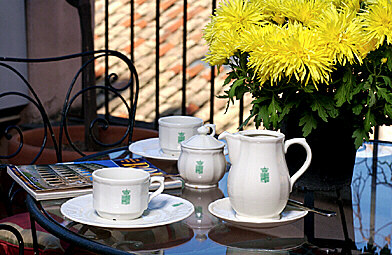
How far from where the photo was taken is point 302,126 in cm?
114

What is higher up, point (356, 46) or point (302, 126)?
point (356, 46)

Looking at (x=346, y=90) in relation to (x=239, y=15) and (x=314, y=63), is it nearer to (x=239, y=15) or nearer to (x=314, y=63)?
(x=314, y=63)

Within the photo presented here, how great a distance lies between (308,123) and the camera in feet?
3.51

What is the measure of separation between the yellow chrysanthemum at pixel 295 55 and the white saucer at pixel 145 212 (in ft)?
0.84

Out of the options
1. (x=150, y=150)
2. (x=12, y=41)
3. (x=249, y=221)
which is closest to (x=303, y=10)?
(x=249, y=221)

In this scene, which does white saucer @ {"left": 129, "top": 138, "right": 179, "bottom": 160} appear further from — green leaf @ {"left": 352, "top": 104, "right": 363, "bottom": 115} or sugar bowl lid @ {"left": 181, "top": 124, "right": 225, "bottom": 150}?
green leaf @ {"left": 352, "top": 104, "right": 363, "bottom": 115}

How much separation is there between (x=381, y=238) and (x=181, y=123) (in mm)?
576

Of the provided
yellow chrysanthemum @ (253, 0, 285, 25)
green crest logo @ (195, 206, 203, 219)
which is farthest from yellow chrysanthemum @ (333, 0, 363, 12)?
green crest logo @ (195, 206, 203, 219)

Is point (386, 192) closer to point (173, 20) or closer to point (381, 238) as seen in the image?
point (381, 238)

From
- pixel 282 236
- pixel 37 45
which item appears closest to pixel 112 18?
pixel 37 45

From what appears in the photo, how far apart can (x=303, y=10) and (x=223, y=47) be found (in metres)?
0.15

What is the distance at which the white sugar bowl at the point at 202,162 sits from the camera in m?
1.14

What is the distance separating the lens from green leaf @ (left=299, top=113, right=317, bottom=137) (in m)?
1.07

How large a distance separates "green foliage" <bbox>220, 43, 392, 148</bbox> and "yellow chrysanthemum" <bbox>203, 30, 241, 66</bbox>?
23mm
